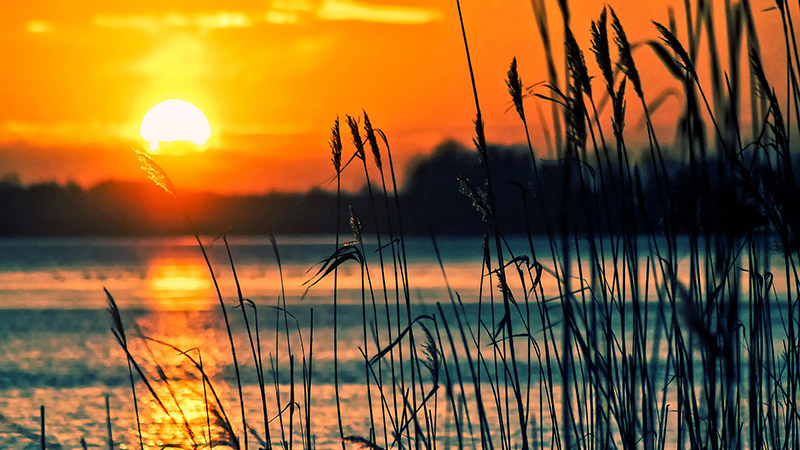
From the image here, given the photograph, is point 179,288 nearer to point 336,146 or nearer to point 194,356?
point 194,356

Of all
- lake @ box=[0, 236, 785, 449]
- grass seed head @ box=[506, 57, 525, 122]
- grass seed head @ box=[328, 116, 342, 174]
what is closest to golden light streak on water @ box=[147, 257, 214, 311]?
lake @ box=[0, 236, 785, 449]

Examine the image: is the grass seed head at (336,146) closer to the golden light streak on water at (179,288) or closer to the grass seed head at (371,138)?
the grass seed head at (371,138)

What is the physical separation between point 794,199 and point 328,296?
86.6 ft

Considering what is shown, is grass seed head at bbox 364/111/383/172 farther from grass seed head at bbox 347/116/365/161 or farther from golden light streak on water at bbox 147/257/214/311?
golden light streak on water at bbox 147/257/214/311

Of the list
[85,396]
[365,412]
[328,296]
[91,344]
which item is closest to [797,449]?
[365,412]

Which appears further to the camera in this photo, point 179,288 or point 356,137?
point 179,288

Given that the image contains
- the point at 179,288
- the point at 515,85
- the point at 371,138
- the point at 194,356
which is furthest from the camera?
the point at 179,288


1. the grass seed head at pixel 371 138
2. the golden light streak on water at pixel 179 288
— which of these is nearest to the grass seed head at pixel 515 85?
the grass seed head at pixel 371 138

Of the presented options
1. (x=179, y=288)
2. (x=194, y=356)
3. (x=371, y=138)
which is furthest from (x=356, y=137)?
(x=179, y=288)

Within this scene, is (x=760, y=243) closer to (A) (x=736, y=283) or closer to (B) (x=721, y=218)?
(B) (x=721, y=218)

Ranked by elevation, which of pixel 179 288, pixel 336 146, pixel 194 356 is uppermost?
pixel 336 146

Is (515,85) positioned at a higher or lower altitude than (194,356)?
higher

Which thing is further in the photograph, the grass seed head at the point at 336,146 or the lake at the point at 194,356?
the lake at the point at 194,356

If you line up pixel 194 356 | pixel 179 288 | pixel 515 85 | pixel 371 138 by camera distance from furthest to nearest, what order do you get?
pixel 179 288 → pixel 194 356 → pixel 371 138 → pixel 515 85
